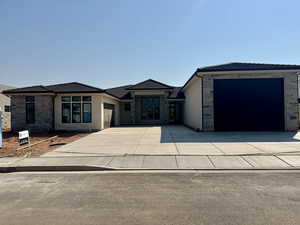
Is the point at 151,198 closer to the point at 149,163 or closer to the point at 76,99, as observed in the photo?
the point at 149,163

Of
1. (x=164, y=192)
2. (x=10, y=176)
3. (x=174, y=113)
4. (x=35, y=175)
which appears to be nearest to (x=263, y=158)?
(x=164, y=192)

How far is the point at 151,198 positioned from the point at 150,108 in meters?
20.8

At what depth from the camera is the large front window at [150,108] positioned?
24672 millimetres

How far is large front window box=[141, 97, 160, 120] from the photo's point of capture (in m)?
24.7

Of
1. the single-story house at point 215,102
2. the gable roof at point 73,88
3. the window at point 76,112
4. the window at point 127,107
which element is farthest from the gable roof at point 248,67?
the window at point 127,107

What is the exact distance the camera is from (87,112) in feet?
54.7

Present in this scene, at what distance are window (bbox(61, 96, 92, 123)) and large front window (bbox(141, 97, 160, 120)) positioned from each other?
9288mm

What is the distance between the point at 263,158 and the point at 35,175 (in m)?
7.55

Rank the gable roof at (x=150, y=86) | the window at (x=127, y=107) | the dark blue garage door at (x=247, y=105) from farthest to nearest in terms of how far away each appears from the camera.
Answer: the window at (x=127, y=107) → the gable roof at (x=150, y=86) → the dark blue garage door at (x=247, y=105)

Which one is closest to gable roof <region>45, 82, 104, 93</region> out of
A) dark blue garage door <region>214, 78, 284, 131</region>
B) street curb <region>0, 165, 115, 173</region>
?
dark blue garage door <region>214, 78, 284, 131</region>

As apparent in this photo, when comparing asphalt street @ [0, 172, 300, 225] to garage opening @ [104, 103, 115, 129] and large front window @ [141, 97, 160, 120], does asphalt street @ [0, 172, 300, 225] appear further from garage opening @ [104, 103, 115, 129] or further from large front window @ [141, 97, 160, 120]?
large front window @ [141, 97, 160, 120]

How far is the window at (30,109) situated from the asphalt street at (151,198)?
39.3 ft

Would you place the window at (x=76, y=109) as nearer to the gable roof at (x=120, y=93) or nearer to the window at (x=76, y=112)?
the window at (x=76, y=112)

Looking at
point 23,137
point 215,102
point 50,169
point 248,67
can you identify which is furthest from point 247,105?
point 23,137
